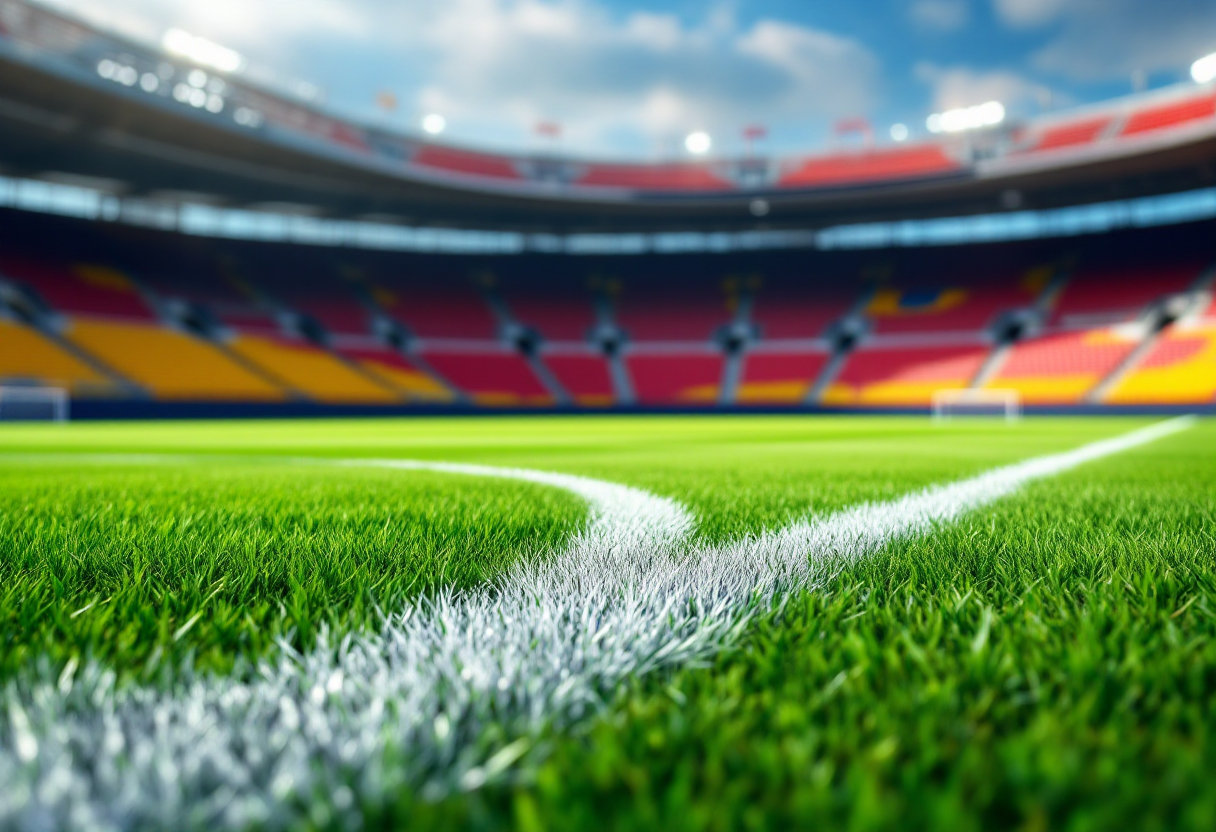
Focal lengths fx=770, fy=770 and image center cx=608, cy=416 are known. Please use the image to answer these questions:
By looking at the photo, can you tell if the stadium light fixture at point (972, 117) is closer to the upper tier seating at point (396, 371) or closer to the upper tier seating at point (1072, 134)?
the upper tier seating at point (1072, 134)

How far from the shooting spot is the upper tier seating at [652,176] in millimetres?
32969

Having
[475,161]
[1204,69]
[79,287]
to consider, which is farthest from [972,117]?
[79,287]

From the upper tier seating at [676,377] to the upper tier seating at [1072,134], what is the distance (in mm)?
14400

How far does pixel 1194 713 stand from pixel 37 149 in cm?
3075

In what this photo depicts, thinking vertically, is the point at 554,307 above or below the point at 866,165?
below

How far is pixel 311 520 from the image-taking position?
234 cm

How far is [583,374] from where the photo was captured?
31016 millimetres

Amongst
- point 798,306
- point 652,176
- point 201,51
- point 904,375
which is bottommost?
point 904,375

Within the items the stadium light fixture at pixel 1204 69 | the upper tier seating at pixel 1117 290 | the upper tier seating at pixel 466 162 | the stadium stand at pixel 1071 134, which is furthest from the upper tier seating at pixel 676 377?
the stadium light fixture at pixel 1204 69

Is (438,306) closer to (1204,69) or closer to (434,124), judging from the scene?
(434,124)

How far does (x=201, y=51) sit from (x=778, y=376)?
75.5 feet

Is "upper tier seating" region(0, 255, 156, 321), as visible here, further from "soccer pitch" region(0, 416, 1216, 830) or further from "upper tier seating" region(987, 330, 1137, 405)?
"upper tier seating" region(987, 330, 1137, 405)

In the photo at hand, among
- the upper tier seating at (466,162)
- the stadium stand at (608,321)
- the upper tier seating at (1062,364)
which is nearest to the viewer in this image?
the stadium stand at (608,321)

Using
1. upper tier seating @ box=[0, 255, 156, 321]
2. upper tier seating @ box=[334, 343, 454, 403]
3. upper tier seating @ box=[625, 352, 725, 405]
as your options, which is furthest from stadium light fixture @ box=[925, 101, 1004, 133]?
upper tier seating @ box=[0, 255, 156, 321]
